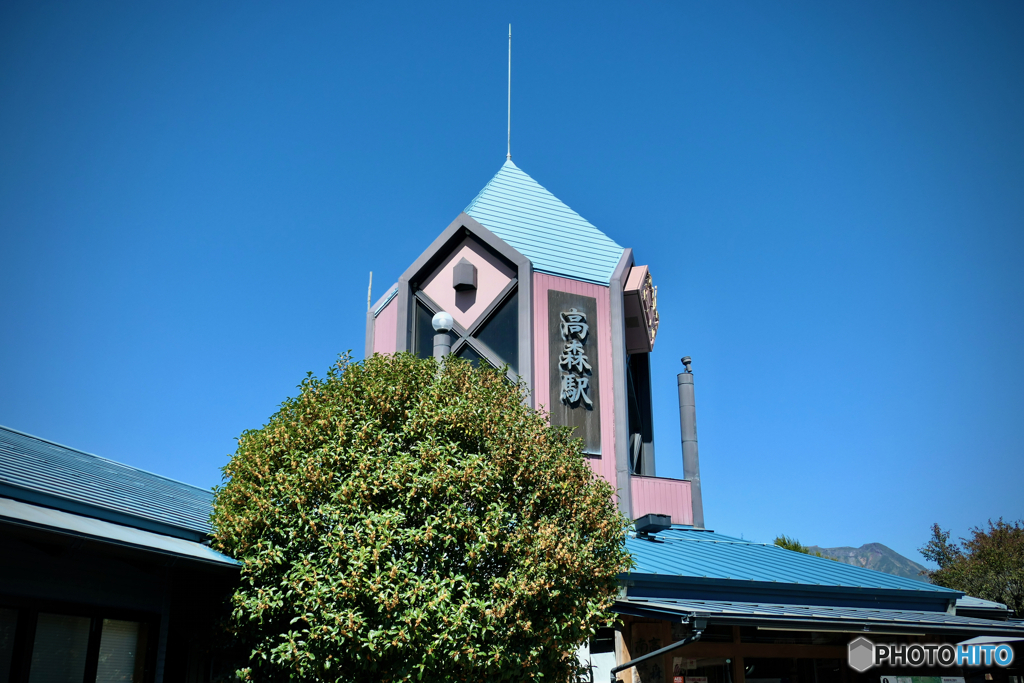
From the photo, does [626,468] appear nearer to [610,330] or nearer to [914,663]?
[610,330]

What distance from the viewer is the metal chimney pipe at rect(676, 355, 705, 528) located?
68.3 ft

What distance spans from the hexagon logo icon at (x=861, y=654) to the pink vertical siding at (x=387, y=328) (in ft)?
40.9

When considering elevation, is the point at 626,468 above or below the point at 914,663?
above

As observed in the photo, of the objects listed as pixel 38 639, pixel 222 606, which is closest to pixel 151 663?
pixel 222 606

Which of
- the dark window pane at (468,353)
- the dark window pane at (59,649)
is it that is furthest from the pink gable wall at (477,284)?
the dark window pane at (59,649)

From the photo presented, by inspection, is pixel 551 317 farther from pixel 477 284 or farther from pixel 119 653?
pixel 119 653

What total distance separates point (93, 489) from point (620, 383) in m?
12.6

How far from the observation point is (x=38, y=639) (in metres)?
9.05

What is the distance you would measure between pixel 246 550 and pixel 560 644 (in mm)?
4131

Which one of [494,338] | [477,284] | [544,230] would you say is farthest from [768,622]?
[544,230]

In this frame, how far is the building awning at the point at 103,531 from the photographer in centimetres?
780

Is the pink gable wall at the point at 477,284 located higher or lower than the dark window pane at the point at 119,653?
higher

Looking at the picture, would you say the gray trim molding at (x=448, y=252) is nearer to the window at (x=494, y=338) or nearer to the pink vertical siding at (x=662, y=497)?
the window at (x=494, y=338)

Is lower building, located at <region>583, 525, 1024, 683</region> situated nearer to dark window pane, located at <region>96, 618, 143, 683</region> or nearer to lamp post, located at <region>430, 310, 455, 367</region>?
lamp post, located at <region>430, 310, 455, 367</region>
